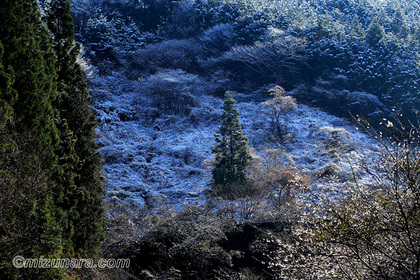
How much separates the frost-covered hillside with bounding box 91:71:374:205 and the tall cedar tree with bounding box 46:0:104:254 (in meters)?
6.58

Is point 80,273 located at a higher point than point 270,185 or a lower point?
higher

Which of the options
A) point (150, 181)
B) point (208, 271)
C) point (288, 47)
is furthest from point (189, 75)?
point (208, 271)

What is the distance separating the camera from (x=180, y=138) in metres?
24.4

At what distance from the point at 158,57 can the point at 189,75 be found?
558 cm

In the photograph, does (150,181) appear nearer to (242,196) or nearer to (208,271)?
(242,196)

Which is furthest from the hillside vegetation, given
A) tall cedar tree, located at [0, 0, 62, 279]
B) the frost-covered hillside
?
the frost-covered hillside

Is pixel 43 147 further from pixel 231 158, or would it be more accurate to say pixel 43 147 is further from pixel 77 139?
pixel 231 158

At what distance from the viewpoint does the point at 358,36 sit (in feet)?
110

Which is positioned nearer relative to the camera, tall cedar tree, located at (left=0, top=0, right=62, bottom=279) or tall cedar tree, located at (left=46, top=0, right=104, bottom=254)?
tall cedar tree, located at (left=0, top=0, right=62, bottom=279)

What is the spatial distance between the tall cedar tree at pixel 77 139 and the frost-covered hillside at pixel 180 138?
6581 mm

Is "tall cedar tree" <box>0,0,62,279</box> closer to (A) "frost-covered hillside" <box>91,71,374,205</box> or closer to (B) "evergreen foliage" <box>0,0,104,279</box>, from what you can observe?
(B) "evergreen foliage" <box>0,0,104,279</box>

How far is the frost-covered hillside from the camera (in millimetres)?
19109

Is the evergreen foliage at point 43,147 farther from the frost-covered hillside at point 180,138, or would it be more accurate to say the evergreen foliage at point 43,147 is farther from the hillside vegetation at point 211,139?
the frost-covered hillside at point 180,138

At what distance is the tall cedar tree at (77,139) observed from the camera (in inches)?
327
